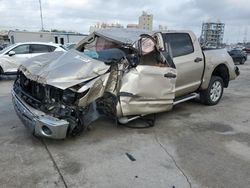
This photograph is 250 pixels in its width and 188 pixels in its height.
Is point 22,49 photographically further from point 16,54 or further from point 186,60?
A: point 186,60

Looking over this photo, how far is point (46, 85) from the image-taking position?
12.5ft

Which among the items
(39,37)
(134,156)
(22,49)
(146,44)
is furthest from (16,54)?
(39,37)

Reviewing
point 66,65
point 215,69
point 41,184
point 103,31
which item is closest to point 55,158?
point 41,184

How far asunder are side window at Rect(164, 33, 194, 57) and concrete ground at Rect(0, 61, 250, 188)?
4.64 feet

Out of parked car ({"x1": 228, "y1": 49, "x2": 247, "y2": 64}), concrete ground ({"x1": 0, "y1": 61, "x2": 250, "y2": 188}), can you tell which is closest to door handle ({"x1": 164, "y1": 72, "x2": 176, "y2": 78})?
concrete ground ({"x1": 0, "y1": 61, "x2": 250, "y2": 188})

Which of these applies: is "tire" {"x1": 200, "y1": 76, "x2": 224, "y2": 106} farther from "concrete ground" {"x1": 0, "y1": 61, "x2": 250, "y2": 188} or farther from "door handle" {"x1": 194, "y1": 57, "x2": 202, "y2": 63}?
"concrete ground" {"x1": 0, "y1": 61, "x2": 250, "y2": 188}

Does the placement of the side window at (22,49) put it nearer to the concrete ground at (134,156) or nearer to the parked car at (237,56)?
the concrete ground at (134,156)

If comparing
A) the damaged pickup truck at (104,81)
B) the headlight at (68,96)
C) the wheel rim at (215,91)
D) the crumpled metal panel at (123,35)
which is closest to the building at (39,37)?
the wheel rim at (215,91)

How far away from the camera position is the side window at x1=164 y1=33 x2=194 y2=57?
5.20 metres

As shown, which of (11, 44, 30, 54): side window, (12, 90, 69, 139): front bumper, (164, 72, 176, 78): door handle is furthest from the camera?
(11, 44, 30, 54): side window

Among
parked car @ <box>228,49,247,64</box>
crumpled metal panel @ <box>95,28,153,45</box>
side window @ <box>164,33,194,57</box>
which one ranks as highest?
crumpled metal panel @ <box>95,28,153,45</box>

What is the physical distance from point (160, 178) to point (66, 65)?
2.22 metres

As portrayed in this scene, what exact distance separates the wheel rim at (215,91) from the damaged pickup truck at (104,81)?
1077 mm

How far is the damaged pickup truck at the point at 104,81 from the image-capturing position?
3.78 meters
